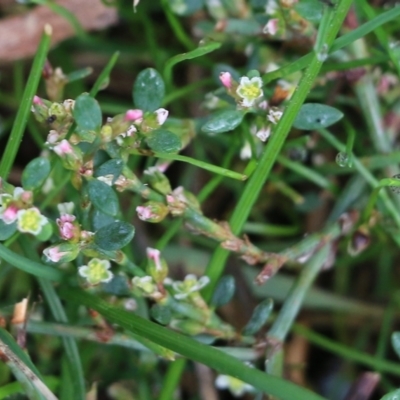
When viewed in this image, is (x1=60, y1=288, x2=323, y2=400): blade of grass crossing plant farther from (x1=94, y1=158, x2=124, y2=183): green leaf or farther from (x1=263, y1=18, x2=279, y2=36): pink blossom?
(x1=263, y1=18, x2=279, y2=36): pink blossom

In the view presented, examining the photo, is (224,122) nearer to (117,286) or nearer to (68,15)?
(117,286)

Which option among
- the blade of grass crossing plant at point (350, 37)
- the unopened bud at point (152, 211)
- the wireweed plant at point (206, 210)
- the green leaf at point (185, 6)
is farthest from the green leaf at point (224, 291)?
the green leaf at point (185, 6)

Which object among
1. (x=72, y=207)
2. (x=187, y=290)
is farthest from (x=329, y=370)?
(x=72, y=207)

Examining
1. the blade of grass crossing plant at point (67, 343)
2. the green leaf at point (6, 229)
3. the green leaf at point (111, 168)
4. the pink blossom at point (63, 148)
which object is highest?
A: the pink blossom at point (63, 148)

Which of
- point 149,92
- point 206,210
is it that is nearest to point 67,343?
point 149,92

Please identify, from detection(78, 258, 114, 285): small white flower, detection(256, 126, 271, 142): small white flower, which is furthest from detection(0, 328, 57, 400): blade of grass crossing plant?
detection(256, 126, 271, 142): small white flower

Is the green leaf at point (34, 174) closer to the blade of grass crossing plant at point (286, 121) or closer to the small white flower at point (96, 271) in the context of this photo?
the small white flower at point (96, 271)
